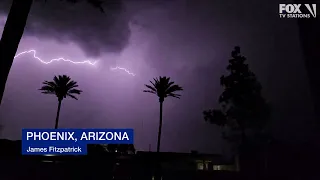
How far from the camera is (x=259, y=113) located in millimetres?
38094

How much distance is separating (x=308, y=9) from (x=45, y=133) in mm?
9732

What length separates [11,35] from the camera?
7.47 metres

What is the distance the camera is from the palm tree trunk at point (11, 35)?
23.1ft

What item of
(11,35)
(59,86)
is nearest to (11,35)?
(11,35)

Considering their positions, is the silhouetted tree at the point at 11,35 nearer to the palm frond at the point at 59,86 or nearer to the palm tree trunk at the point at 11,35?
the palm tree trunk at the point at 11,35

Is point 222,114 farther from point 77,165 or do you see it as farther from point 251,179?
point 77,165

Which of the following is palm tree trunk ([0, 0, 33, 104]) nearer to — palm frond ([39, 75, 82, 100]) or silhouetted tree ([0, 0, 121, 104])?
silhouetted tree ([0, 0, 121, 104])

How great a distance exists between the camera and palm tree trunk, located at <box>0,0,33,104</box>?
23.1ft

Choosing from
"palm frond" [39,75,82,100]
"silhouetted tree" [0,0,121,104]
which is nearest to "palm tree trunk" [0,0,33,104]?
"silhouetted tree" [0,0,121,104]

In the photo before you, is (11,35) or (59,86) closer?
(11,35)

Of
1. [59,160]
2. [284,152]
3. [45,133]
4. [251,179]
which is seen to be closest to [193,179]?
[251,179]

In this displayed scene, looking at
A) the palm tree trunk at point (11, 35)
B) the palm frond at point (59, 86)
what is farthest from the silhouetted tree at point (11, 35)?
the palm frond at point (59, 86)

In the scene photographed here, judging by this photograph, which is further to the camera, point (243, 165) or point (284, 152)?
point (243, 165)

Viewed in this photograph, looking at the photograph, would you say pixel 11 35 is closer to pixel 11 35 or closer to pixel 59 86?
pixel 11 35
